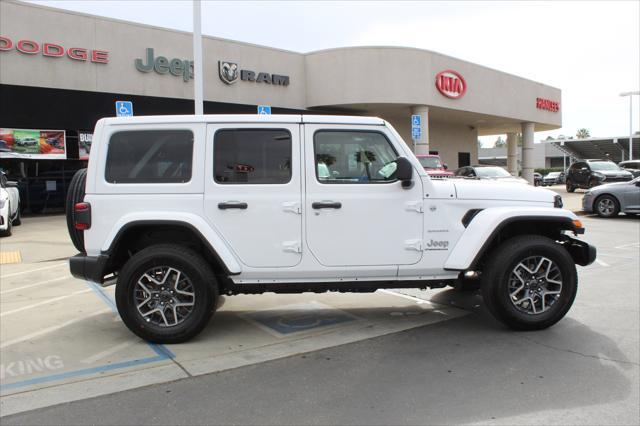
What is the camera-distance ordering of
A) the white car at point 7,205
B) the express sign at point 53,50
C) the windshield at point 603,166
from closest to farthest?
the white car at point 7,205, the express sign at point 53,50, the windshield at point 603,166

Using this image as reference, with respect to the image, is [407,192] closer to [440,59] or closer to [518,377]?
[518,377]

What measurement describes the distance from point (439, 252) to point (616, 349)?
1.70m

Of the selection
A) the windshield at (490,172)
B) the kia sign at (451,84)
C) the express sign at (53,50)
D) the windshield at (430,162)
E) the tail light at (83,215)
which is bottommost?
the tail light at (83,215)

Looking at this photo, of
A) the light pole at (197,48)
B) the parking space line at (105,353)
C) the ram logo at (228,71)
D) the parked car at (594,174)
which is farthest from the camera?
the parked car at (594,174)

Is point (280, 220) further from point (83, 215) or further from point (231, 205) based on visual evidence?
point (83, 215)

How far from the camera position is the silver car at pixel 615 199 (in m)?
14.9

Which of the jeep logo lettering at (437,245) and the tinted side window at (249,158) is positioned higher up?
the tinted side window at (249,158)

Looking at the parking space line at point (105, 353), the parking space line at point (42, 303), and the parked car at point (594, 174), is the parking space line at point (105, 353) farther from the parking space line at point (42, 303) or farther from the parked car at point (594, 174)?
the parked car at point (594, 174)

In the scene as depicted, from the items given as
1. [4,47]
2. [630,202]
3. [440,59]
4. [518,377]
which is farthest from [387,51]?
[518,377]

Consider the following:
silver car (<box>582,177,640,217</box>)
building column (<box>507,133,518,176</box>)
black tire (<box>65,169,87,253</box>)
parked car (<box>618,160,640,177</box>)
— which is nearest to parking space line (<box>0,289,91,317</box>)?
black tire (<box>65,169,87,253</box>)

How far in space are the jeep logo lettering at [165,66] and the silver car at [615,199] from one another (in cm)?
1471

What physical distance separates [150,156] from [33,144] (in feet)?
48.8

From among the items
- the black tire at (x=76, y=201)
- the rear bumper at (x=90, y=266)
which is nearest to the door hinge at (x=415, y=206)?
the rear bumper at (x=90, y=266)

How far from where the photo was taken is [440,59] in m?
24.9
